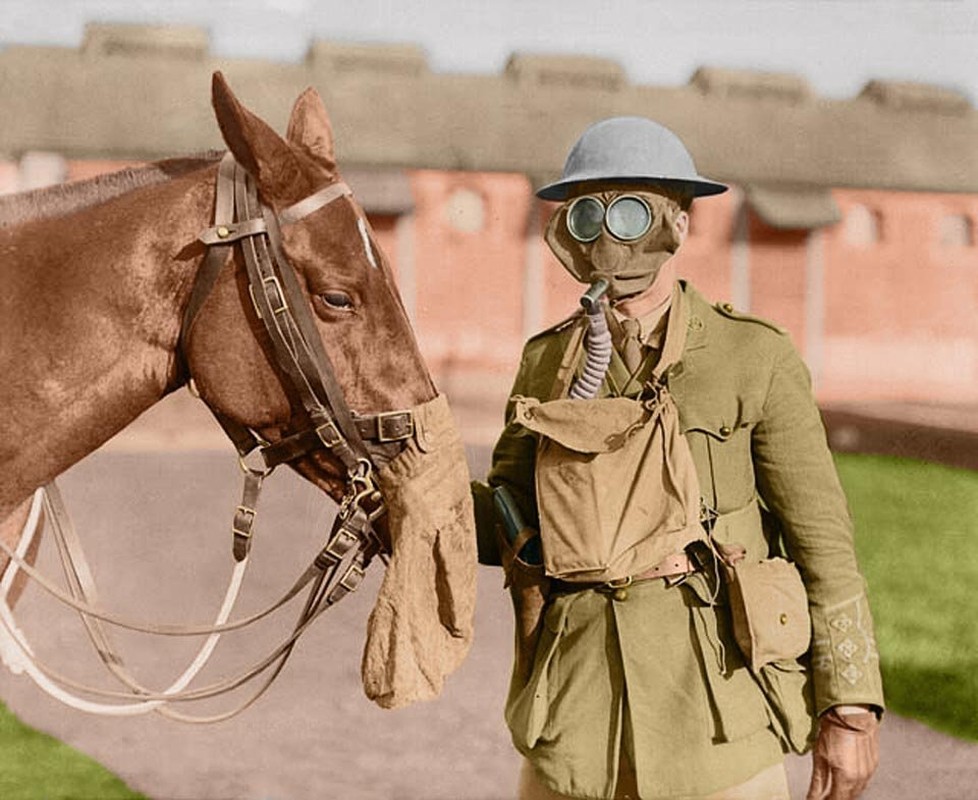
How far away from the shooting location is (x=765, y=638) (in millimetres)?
2125

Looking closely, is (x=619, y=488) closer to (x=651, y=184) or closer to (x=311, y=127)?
(x=651, y=184)

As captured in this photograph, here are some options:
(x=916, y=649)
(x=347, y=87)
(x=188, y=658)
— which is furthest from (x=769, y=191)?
(x=188, y=658)

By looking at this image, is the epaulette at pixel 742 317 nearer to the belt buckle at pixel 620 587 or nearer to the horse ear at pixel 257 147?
the belt buckle at pixel 620 587

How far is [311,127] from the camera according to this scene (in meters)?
2.23

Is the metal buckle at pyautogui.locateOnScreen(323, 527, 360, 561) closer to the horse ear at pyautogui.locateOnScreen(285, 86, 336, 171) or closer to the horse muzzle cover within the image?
the horse muzzle cover

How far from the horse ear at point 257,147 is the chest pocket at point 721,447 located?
95 centimetres

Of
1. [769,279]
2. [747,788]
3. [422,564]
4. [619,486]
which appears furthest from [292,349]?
[769,279]

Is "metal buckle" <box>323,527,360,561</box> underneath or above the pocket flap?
underneath

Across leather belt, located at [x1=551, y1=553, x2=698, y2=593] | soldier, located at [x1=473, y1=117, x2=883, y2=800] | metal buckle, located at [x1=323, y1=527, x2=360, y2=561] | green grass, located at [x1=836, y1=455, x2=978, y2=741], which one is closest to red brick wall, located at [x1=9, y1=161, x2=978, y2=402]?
green grass, located at [x1=836, y1=455, x2=978, y2=741]

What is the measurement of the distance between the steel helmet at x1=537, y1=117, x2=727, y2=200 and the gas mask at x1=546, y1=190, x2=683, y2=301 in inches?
1.8

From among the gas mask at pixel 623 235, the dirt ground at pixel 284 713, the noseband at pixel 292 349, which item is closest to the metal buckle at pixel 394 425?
the noseband at pixel 292 349

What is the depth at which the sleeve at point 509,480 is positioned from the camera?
2.51 metres

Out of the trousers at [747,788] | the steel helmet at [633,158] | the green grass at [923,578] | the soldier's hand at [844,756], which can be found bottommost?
the green grass at [923,578]

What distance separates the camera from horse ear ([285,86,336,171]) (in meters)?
2.22
